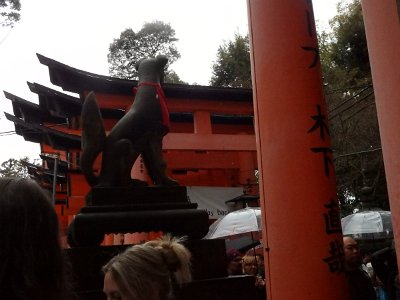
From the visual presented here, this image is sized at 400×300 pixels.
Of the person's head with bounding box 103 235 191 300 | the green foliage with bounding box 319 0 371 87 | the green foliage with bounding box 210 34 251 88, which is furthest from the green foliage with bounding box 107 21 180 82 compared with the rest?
the person's head with bounding box 103 235 191 300

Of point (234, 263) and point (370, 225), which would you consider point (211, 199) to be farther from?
point (234, 263)

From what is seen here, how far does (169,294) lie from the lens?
179 centimetres

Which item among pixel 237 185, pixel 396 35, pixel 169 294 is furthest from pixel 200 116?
pixel 169 294

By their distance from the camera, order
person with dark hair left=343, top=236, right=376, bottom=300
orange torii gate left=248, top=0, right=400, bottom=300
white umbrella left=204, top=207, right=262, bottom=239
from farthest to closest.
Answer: white umbrella left=204, top=207, right=262, bottom=239 < orange torii gate left=248, top=0, right=400, bottom=300 < person with dark hair left=343, top=236, right=376, bottom=300

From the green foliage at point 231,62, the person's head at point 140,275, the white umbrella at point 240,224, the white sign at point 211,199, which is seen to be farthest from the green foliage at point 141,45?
the person's head at point 140,275

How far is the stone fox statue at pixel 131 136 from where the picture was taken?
411 cm

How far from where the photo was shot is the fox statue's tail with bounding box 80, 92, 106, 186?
408cm

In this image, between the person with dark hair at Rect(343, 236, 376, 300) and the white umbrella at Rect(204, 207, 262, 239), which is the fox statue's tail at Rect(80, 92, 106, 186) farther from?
the white umbrella at Rect(204, 207, 262, 239)

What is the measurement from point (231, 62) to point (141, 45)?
7149 millimetres

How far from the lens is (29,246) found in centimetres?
104

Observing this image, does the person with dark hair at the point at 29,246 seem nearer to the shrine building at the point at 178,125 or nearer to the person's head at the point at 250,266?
the person's head at the point at 250,266

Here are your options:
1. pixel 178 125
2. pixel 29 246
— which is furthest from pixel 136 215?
pixel 178 125

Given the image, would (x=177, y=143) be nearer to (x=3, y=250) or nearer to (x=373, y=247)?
(x=373, y=247)

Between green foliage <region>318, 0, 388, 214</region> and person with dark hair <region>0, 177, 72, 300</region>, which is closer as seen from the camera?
person with dark hair <region>0, 177, 72, 300</region>
